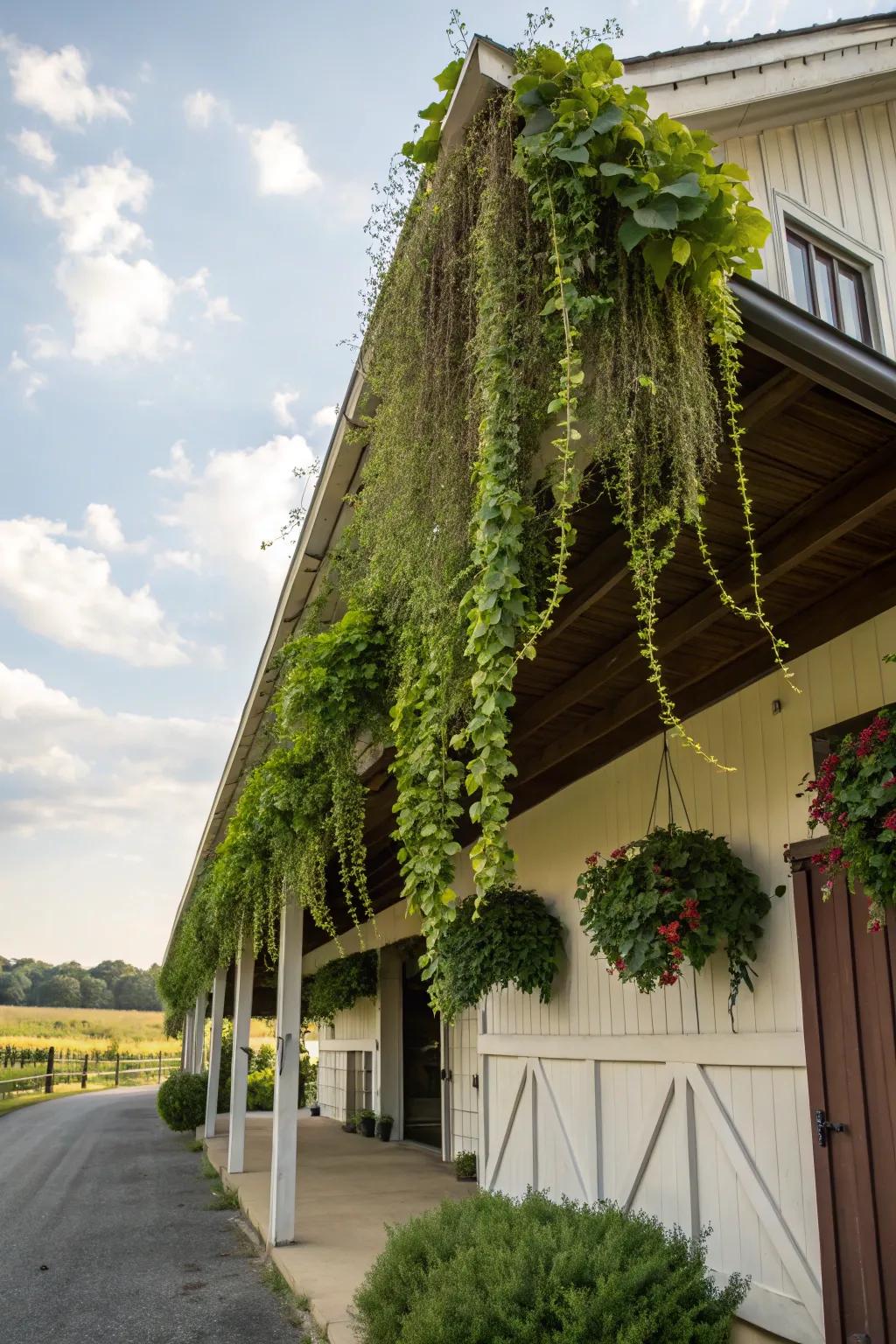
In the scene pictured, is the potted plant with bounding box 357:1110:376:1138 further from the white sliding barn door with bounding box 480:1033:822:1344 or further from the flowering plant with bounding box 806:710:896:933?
the flowering plant with bounding box 806:710:896:933

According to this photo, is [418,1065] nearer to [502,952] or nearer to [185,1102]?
[185,1102]

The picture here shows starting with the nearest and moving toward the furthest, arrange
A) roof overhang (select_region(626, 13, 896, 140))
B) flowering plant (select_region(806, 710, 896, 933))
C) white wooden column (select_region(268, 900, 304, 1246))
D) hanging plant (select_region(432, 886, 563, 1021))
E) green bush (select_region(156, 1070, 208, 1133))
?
flowering plant (select_region(806, 710, 896, 933)) < roof overhang (select_region(626, 13, 896, 140)) < hanging plant (select_region(432, 886, 563, 1021)) < white wooden column (select_region(268, 900, 304, 1246)) < green bush (select_region(156, 1070, 208, 1133))

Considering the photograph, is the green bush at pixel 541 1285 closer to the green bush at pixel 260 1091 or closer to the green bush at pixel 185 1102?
the green bush at pixel 185 1102

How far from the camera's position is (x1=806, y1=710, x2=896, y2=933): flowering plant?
3074mm

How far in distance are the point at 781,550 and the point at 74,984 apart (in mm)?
80258

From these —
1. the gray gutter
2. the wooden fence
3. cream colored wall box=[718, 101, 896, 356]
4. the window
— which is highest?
cream colored wall box=[718, 101, 896, 356]

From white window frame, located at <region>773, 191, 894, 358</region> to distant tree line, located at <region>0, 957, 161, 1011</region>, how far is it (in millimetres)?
71660

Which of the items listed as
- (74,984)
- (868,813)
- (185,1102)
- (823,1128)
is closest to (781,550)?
(868,813)

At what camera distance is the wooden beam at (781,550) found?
3.16 meters

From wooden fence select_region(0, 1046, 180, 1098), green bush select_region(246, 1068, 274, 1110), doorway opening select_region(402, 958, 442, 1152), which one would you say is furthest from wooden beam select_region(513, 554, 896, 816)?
wooden fence select_region(0, 1046, 180, 1098)

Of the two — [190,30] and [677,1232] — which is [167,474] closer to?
[190,30]

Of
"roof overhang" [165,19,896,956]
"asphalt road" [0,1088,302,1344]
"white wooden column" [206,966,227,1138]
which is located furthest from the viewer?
"white wooden column" [206,966,227,1138]

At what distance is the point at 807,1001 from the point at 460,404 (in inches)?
114

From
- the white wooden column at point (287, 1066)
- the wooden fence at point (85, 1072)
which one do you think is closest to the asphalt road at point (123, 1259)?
the white wooden column at point (287, 1066)
